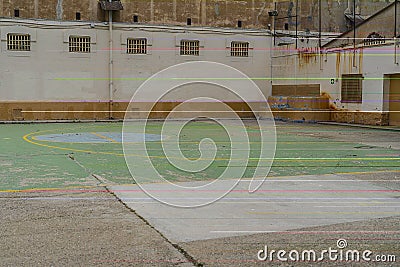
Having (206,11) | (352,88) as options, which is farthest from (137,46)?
(352,88)

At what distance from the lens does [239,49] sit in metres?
30.8

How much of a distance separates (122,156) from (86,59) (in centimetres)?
1492

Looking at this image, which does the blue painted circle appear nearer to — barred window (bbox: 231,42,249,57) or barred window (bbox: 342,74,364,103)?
barred window (bbox: 342,74,364,103)

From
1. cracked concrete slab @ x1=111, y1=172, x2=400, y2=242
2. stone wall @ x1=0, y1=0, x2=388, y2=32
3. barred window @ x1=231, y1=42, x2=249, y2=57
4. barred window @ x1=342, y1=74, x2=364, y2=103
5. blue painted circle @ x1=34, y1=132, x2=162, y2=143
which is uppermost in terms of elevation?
stone wall @ x1=0, y1=0, x2=388, y2=32

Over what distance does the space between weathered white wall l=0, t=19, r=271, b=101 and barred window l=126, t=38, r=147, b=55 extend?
0.25m

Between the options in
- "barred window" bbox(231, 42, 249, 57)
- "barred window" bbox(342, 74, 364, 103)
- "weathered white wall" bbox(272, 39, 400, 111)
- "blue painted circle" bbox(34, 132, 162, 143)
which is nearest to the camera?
"blue painted circle" bbox(34, 132, 162, 143)

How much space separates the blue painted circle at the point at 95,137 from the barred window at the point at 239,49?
11.6m

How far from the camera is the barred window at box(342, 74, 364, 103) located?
84.1 ft

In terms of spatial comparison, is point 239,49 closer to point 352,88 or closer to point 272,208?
point 352,88

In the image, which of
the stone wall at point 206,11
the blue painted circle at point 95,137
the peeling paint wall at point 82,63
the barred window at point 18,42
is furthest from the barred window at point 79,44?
the blue painted circle at point 95,137

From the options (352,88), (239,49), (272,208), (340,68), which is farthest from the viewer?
(239,49)

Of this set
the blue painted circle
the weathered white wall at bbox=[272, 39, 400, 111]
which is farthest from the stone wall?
the blue painted circle

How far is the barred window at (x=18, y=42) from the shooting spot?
26.7 meters

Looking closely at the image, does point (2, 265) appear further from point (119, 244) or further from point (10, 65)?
point (10, 65)
